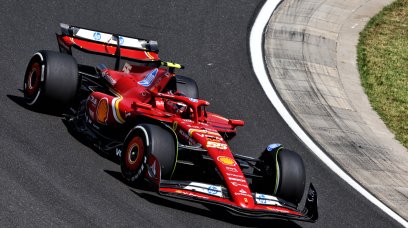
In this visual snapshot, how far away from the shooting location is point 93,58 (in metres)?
13.4

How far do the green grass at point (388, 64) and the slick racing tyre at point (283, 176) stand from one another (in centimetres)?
355

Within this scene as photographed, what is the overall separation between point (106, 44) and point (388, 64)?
19.6 feet

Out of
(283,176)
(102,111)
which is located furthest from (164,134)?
(102,111)

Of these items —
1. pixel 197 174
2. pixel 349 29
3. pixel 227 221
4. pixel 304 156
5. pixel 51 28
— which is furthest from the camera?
pixel 349 29

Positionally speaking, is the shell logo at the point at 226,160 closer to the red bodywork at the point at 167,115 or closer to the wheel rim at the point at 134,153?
the red bodywork at the point at 167,115

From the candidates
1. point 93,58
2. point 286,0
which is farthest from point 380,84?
point 93,58

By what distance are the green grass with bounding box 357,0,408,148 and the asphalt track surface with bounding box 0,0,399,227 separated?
2.03m

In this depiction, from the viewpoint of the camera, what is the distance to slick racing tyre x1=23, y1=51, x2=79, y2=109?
34.6ft

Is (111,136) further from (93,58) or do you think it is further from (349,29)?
(349,29)

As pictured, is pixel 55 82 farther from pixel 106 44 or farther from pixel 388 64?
pixel 388 64

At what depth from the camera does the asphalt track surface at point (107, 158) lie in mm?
8367

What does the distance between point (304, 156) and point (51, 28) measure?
474 cm

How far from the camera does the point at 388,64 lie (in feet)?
51.7

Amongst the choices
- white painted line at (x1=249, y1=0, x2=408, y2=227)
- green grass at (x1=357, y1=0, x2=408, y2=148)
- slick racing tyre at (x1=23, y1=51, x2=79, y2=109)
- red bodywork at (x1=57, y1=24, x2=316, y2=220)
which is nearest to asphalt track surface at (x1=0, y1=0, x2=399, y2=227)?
white painted line at (x1=249, y1=0, x2=408, y2=227)
